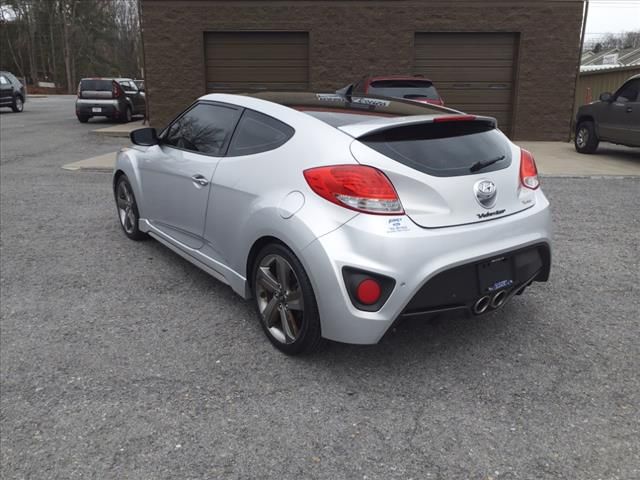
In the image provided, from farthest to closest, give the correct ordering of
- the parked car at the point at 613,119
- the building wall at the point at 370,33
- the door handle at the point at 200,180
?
the building wall at the point at 370,33
the parked car at the point at 613,119
the door handle at the point at 200,180

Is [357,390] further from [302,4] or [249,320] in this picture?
[302,4]

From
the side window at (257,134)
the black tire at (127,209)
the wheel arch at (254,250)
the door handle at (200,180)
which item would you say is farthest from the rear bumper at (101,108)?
the wheel arch at (254,250)

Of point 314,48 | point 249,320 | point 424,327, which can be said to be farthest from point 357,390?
point 314,48

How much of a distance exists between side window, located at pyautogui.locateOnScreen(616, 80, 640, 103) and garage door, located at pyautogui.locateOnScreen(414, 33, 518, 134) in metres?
3.18

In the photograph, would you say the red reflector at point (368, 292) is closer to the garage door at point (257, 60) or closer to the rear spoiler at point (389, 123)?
the rear spoiler at point (389, 123)

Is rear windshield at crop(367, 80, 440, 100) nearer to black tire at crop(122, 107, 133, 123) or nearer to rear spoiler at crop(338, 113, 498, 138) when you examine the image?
rear spoiler at crop(338, 113, 498, 138)

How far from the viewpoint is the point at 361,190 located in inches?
114

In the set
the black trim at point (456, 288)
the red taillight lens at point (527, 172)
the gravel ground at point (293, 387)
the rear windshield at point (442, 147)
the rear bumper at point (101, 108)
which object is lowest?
the gravel ground at point (293, 387)

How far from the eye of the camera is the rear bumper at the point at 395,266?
283cm

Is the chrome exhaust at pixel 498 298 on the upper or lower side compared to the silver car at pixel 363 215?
lower

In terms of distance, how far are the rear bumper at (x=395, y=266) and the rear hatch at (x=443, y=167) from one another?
3.8 inches

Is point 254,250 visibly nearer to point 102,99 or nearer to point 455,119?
point 455,119

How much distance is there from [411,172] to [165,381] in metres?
1.76

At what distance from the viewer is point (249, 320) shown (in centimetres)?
385
